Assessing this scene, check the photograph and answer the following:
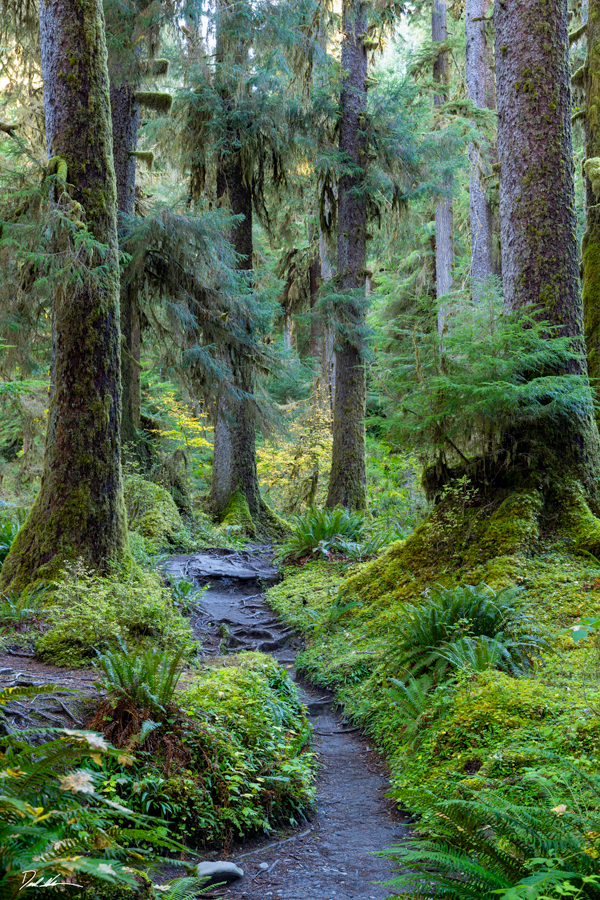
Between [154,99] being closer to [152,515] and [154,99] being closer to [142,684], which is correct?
[152,515]

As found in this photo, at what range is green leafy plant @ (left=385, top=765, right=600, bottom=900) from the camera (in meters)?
2.27

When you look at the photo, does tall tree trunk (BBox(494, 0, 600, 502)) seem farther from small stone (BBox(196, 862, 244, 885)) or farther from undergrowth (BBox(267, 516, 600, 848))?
small stone (BBox(196, 862, 244, 885))

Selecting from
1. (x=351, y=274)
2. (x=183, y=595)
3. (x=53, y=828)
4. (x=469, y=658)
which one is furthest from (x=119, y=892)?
(x=351, y=274)

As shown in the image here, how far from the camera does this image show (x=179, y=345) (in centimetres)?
1266

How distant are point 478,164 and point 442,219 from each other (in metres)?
3.13

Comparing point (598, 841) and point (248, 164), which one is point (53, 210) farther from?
point (248, 164)

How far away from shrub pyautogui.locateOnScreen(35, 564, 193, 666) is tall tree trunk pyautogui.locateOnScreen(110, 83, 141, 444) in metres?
5.73

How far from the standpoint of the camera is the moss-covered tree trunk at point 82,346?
664 centimetres

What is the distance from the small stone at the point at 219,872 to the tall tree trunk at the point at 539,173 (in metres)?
4.91

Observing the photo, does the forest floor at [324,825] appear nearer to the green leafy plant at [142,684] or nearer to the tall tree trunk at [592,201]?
the green leafy plant at [142,684]

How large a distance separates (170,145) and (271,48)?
3.54 m

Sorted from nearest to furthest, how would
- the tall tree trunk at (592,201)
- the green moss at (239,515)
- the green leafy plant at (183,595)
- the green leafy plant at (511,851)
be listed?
the green leafy plant at (511,851)
the green leafy plant at (183,595)
the tall tree trunk at (592,201)
the green moss at (239,515)
